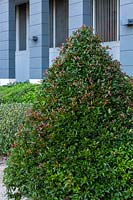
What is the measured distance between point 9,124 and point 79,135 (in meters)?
5.15

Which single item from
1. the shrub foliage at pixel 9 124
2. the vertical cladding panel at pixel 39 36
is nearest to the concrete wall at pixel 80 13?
the vertical cladding panel at pixel 39 36

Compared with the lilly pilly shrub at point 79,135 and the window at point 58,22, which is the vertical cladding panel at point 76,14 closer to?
the window at point 58,22

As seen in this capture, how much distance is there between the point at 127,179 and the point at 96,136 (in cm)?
53

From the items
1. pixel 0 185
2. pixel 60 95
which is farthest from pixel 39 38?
pixel 60 95

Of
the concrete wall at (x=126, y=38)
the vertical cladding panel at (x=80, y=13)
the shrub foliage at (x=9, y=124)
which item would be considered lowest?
the shrub foliage at (x=9, y=124)

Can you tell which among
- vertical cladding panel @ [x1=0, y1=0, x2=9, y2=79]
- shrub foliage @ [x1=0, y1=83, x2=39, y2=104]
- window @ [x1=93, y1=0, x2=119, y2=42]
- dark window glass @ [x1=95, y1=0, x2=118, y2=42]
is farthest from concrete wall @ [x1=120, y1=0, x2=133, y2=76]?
vertical cladding panel @ [x1=0, y1=0, x2=9, y2=79]

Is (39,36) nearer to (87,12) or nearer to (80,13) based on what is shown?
(80,13)

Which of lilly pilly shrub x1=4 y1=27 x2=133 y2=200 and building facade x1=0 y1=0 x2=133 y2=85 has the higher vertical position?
building facade x1=0 y1=0 x2=133 y2=85

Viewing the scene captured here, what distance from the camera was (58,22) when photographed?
21.0 m

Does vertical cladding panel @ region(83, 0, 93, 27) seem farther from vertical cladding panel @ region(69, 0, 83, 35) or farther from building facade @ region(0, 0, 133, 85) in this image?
vertical cladding panel @ region(69, 0, 83, 35)

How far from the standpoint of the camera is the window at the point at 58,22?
20.6m

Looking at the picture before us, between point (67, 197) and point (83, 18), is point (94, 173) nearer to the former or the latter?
point (67, 197)

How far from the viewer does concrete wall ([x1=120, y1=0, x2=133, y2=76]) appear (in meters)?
13.6

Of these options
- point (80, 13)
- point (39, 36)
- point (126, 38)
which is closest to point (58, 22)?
point (39, 36)
